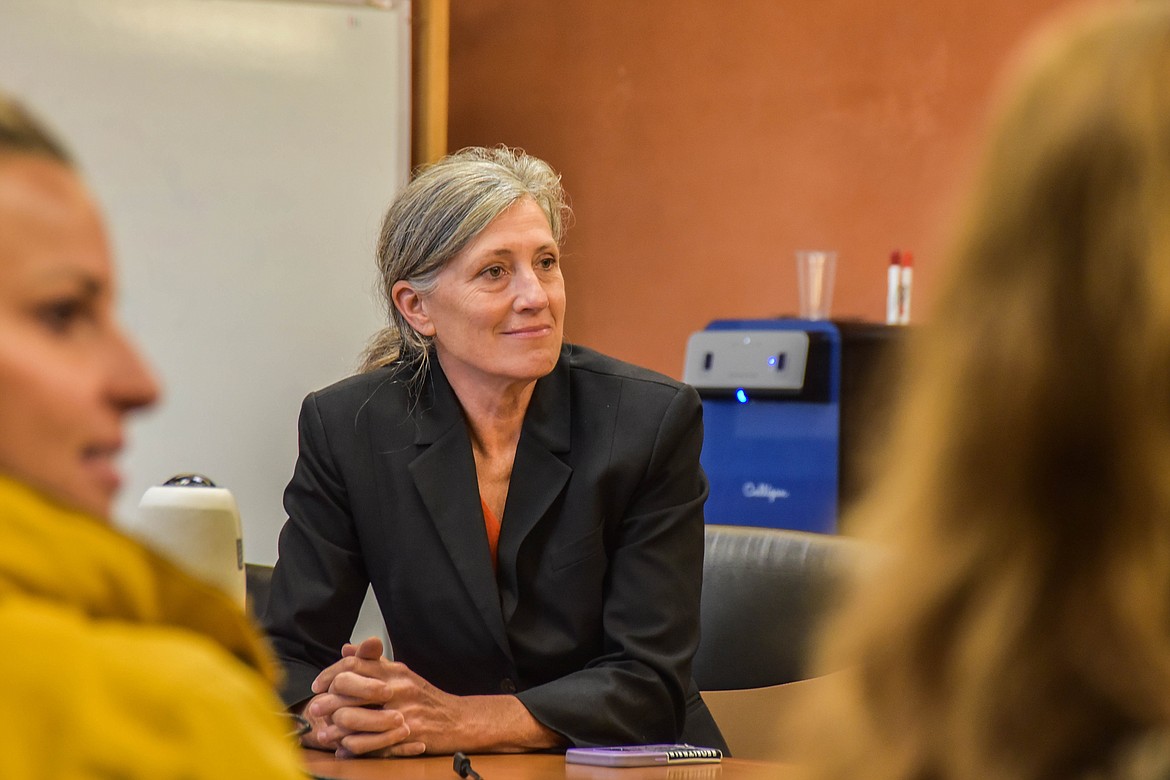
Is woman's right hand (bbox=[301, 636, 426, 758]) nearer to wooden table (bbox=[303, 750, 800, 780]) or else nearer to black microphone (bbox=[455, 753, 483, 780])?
wooden table (bbox=[303, 750, 800, 780])

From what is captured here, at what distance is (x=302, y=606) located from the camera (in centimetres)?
183

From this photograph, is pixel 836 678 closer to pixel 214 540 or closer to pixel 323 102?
pixel 214 540

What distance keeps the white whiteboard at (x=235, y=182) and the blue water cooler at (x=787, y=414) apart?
0.90 metres

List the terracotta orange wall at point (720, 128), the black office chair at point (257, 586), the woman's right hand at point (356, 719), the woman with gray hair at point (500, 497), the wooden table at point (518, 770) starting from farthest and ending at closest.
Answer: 1. the terracotta orange wall at point (720, 128)
2. the black office chair at point (257, 586)
3. the woman with gray hair at point (500, 497)
4. the woman's right hand at point (356, 719)
5. the wooden table at point (518, 770)

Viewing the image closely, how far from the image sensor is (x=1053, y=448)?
46cm

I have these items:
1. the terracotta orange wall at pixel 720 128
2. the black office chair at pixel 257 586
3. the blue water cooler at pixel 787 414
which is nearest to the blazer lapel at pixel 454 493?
the black office chair at pixel 257 586

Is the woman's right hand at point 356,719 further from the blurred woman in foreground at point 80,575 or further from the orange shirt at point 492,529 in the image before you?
the blurred woman in foreground at point 80,575

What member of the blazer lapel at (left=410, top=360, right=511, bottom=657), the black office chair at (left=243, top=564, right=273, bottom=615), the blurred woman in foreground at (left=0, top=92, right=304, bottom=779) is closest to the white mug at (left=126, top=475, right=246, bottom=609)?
the blazer lapel at (left=410, top=360, right=511, bottom=657)

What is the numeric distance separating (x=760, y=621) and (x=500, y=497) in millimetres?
427

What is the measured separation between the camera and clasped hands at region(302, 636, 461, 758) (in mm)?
1496

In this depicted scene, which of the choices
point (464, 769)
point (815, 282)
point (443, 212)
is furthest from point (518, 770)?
point (815, 282)

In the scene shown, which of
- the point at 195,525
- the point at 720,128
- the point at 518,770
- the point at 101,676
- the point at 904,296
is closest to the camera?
the point at 101,676

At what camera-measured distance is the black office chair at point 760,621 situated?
2010 mm

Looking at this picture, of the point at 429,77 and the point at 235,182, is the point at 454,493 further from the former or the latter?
the point at 429,77
